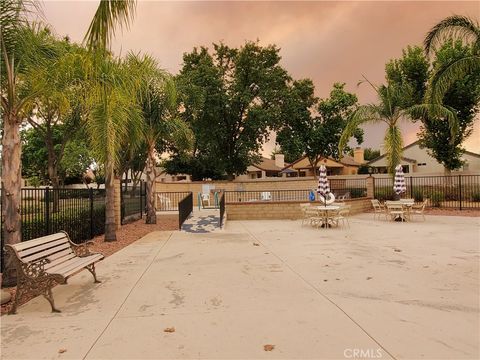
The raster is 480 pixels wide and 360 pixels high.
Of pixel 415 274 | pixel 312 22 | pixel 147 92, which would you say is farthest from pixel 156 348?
pixel 147 92

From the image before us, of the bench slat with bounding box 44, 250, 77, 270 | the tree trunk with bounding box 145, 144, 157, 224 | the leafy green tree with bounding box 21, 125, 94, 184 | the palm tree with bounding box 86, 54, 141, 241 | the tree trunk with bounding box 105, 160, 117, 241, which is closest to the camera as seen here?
the bench slat with bounding box 44, 250, 77, 270

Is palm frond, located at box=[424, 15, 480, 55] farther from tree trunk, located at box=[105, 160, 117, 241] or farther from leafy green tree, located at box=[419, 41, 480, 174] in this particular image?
tree trunk, located at box=[105, 160, 117, 241]

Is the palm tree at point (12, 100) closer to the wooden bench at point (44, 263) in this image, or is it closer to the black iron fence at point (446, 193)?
the wooden bench at point (44, 263)

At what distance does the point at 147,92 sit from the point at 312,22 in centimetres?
654

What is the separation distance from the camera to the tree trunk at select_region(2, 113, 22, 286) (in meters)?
5.71

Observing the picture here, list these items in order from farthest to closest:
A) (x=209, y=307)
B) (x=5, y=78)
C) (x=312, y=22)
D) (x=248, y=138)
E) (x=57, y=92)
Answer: (x=248, y=138) → (x=312, y=22) → (x=57, y=92) → (x=5, y=78) → (x=209, y=307)

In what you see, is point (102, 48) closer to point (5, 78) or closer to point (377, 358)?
point (5, 78)

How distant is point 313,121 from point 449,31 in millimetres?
23840

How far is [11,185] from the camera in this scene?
5727 mm

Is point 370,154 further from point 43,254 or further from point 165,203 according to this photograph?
point 43,254

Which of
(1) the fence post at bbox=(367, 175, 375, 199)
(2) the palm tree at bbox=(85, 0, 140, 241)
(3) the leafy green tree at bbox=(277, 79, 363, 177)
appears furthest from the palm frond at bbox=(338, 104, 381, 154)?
(3) the leafy green tree at bbox=(277, 79, 363, 177)

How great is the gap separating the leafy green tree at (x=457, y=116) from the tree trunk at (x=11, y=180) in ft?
78.1
